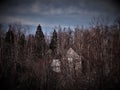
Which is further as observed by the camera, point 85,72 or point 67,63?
point 67,63

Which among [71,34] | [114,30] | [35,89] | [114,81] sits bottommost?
[35,89]

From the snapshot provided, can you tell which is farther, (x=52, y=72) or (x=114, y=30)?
(x=52, y=72)

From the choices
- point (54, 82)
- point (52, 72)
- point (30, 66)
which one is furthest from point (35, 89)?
point (30, 66)

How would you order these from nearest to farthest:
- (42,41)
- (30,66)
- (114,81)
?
1. (114,81)
2. (30,66)
3. (42,41)

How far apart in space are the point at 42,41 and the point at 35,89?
19.3 feet

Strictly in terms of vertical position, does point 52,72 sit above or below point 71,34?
below

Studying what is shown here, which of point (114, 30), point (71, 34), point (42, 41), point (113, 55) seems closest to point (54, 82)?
point (113, 55)

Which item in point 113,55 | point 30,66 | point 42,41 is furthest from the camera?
point 42,41

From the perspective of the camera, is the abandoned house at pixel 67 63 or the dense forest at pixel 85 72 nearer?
the dense forest at pixel 85 72

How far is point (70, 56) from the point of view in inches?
256

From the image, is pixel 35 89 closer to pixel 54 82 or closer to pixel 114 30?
pixel 54 82

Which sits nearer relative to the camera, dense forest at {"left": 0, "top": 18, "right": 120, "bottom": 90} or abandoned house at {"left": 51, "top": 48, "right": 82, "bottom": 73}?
dense forest at {"left": 0, "top": 18, "right": 120, "bottom": 90}

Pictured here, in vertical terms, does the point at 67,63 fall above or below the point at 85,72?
above

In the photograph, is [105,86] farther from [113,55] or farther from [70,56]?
[70,56]
